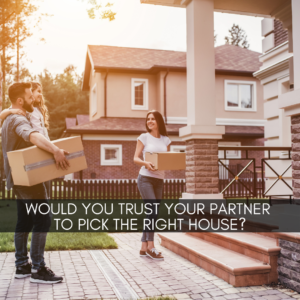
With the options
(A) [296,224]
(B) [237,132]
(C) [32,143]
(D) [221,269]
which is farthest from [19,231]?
(B) [237,132]

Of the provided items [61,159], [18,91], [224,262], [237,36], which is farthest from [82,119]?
[237,36]

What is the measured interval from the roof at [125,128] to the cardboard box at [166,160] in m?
15.3

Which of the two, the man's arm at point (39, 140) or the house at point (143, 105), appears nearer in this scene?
the man's arm at point (39, 140)

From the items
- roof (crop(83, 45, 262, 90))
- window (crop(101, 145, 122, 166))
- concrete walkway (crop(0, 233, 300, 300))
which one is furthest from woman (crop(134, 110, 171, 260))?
roof (crop(83, 45, 262, 90))

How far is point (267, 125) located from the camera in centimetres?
1067

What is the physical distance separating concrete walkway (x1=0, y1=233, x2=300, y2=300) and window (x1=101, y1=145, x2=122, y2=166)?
15373 millimetres

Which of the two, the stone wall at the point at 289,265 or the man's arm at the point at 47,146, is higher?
the man's arm at the point at 47,146

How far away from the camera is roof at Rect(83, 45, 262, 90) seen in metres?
22.3

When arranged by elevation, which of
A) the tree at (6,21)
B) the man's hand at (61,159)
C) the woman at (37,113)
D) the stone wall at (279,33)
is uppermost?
the tree at (6,21)

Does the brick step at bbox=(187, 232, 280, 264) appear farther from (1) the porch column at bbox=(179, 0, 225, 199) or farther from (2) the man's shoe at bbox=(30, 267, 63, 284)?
(2) the man's shoe at bbox=(30, 267, 63, 284)

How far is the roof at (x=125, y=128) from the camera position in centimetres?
2070

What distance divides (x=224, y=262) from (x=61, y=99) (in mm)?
50279

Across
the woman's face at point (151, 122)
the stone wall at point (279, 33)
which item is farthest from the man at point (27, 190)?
the stone wall at point (279, 33)

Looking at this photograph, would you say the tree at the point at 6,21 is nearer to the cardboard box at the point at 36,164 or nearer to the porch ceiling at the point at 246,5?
the porch ceiling at the point at 246,5
